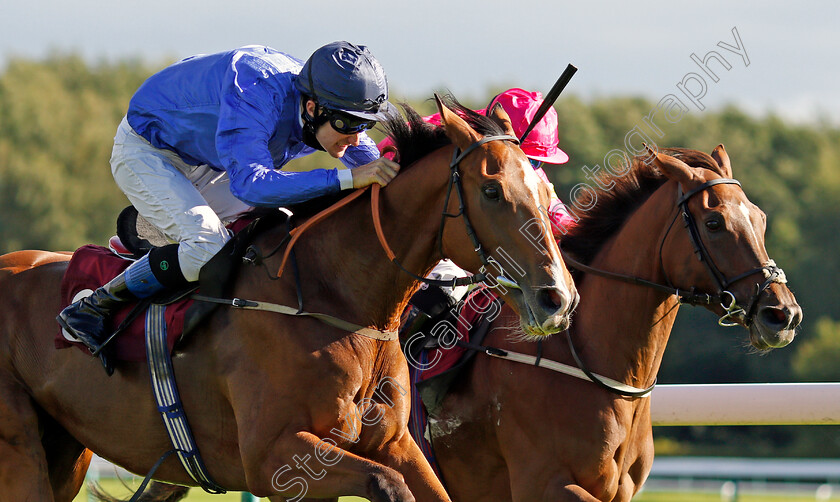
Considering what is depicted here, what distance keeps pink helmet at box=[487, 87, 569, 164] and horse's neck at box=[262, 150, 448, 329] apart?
5.47ft

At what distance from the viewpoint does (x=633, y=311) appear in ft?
16.6

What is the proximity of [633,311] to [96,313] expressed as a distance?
2.47m

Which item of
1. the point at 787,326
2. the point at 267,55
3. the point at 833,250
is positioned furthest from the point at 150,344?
the point at 833,250

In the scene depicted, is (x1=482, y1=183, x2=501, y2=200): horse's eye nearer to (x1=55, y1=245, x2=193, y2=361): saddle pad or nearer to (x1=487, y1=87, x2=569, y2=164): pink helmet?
(x1=55, y1=245, x2=193, y2=361): saddle pad

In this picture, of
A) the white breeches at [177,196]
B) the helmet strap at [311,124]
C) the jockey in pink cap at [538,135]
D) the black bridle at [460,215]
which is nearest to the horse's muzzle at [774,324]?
the jockey in pink cap at [538,135]

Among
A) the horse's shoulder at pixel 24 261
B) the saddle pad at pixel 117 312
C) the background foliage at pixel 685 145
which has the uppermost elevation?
the saddle pad at pixel 117 312

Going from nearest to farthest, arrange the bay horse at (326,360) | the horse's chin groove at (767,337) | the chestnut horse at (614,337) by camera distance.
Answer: the bay horse at (326,360) → the horse's chin groove at (767,337) → the chestnut horse at (614,337)

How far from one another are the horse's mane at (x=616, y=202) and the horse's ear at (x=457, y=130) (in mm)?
1388

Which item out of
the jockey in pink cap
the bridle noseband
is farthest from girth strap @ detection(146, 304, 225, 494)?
the bridle noseband

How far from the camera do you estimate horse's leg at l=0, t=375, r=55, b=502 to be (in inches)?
185

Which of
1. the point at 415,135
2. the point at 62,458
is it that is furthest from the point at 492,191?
the point at 62,458

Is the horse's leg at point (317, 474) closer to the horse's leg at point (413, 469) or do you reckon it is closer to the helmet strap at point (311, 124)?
the horse's leg at point (413, 469)

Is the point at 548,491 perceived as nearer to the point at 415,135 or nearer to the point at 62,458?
the point at 415,135

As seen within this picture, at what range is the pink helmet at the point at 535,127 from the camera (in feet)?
19.4
